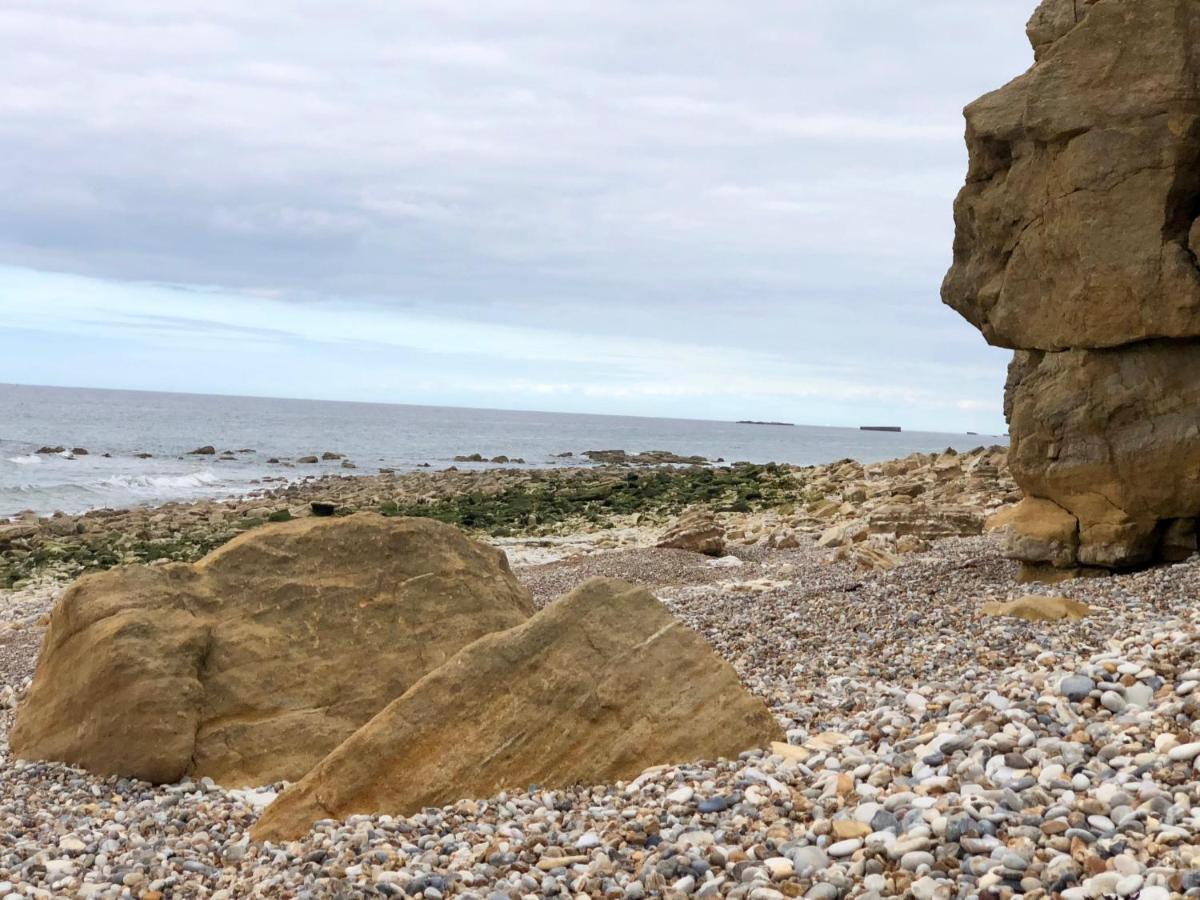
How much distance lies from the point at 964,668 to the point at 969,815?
3.23 metres

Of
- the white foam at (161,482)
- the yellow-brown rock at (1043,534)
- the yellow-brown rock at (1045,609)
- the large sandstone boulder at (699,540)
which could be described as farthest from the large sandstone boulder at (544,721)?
the white foam at (161,482)

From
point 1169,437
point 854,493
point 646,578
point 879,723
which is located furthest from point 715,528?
point 879,723

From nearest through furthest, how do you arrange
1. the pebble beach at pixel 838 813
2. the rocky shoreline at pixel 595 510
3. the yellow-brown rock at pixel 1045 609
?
the pebble beach at pixel 838 813
the yellow-brown rock at pixel 1045 609
the rocky shoreline at pixel 595 510

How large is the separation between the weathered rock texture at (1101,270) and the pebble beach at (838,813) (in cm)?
234

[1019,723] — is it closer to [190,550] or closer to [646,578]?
[646,578]

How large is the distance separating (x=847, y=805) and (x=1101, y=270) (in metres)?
7.17

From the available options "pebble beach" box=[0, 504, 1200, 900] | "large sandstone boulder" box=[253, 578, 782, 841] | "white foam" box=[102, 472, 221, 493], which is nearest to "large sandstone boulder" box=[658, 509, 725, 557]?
"pebble beach" box=[0, 504, 1200, 900]

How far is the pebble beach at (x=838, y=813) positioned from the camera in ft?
14.3

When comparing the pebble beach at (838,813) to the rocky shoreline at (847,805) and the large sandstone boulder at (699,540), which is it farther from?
the large sandstone boulder at (699,540)

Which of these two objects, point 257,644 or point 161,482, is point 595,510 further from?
point 161,482

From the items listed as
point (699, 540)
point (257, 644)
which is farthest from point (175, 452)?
point (257, 644)

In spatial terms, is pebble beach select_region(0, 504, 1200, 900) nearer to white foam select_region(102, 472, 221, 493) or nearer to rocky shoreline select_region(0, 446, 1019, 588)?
rocky shoreline select_region(0, 446, 1019, 588)

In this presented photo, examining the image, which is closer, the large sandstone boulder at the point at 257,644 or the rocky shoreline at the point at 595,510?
the large sandstone boulder at the point at 257,644

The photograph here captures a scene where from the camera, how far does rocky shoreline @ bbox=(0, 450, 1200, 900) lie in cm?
440
